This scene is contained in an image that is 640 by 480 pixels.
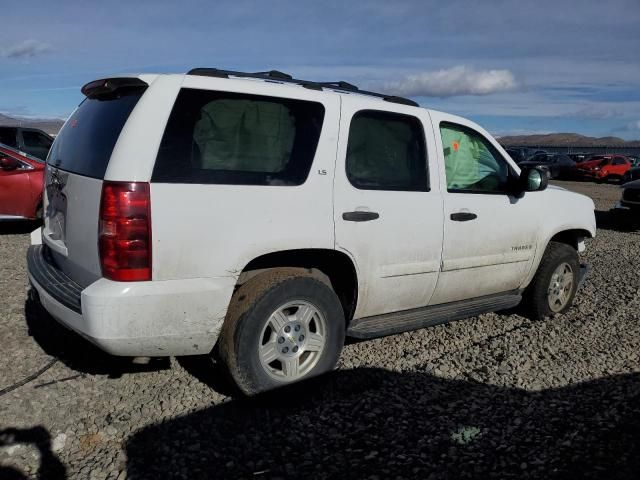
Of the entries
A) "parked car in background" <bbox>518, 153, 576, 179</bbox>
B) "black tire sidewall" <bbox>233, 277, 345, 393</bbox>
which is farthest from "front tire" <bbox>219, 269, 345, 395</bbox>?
"parked car in background" <bbox>518, 153, 576, 179</bbox>

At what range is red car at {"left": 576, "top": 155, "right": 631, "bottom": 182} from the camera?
30.7 m

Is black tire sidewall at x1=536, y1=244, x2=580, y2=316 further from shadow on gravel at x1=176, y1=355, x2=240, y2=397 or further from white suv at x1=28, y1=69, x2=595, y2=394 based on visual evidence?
shadow on gravel at x1=176, y1=355, x2=240, y2=397

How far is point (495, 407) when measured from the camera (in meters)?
3.73

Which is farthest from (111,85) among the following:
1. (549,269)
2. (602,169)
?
(602,169)

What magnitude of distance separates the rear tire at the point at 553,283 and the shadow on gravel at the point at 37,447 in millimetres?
4065

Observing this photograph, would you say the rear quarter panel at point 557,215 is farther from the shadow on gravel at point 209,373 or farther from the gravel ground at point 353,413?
the shadow on gravel at point 209,373

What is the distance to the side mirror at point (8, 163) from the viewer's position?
28.8 ft

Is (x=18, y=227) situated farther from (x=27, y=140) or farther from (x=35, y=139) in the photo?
(x=35, y=139)

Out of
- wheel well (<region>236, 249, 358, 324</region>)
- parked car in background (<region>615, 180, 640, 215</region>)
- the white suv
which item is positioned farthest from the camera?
parked car in background (<region>615, 180, 640, 215</region>)

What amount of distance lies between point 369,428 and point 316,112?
1.93 m

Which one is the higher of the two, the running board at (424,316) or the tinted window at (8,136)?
the tinted window at (8,136)

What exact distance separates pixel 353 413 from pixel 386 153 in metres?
1.72

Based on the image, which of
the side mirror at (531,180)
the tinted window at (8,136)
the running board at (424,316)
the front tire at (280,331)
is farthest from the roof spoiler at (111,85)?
the tinted window at (8,136)

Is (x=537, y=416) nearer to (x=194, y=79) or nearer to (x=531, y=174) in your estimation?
(x=531, y=174)
